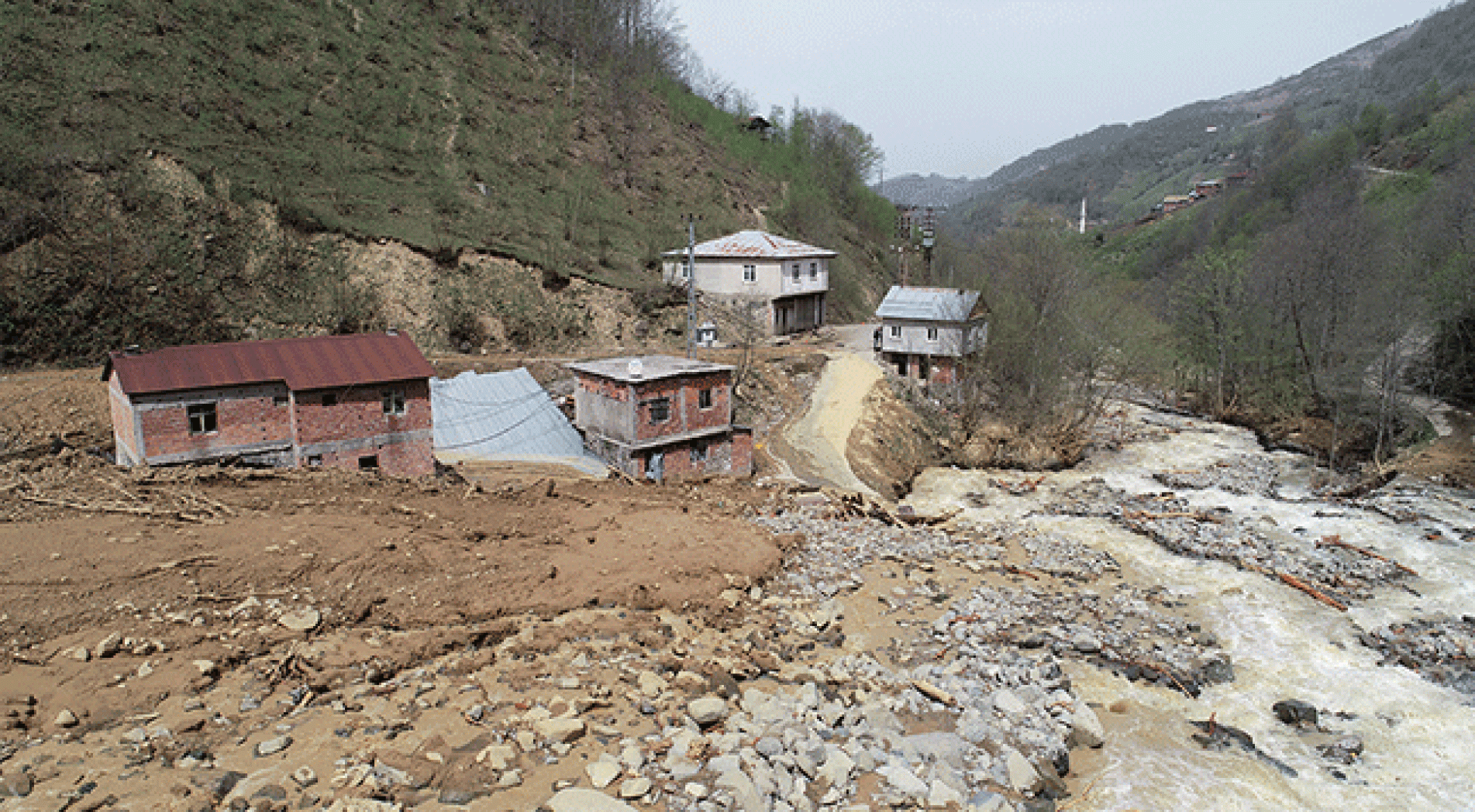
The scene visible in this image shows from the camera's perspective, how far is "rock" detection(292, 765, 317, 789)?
30.3 ft

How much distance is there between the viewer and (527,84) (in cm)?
5622

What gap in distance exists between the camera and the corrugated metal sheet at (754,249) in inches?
1773

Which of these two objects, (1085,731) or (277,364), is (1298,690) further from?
(277,364)

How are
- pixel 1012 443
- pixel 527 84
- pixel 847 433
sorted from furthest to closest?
pixel 527 84, pixel 1012 443, pixel 847 433

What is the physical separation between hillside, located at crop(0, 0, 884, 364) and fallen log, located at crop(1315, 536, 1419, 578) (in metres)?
27.8

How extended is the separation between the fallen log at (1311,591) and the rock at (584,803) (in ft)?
55.6

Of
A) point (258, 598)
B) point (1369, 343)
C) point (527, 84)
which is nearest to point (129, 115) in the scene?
point (527, 84)

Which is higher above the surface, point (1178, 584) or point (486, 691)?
point (486, 691)

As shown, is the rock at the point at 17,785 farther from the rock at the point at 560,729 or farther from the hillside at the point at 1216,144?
the hillside at the point at 1216,144

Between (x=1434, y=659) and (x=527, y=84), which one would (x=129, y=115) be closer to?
(x=527, y=84)

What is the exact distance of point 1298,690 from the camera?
597 inches

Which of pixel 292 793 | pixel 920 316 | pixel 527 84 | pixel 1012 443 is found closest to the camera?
pixel 292 793

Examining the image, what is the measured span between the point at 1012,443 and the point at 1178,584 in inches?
562

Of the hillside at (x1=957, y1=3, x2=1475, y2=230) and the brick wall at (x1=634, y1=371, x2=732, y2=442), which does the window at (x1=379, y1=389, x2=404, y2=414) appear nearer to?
the brick wall at (x1=634, y1=371, x2=732, y2=442)
